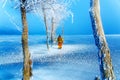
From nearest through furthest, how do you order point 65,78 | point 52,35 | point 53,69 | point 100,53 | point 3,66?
point 100,53 < point 65,78 < point 53,69 < point 3,66 < point 52,35

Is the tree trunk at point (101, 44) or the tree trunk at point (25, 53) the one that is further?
the tree trunk at point (25, 53)

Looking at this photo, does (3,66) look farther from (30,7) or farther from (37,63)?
(30,7)

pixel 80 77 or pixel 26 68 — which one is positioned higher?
pixel 26 68

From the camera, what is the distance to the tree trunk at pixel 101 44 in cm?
1425

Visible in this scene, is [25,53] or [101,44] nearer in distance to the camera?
[101,44]

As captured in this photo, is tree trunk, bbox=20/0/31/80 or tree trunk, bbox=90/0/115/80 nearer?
tree trunk, bbox=90/0/115/80

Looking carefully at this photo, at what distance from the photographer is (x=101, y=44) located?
47.5 feet

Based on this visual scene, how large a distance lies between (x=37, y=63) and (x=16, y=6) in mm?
15689

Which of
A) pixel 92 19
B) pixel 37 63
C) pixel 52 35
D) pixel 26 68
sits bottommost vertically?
pixel 52 35

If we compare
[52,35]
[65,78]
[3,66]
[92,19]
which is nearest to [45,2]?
[92,19]

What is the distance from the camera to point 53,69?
27.2 m

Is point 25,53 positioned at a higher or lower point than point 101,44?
lower

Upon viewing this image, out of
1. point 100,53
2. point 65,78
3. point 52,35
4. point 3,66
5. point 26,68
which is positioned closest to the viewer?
point 100,53

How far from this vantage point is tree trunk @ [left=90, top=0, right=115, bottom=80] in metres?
14.2
